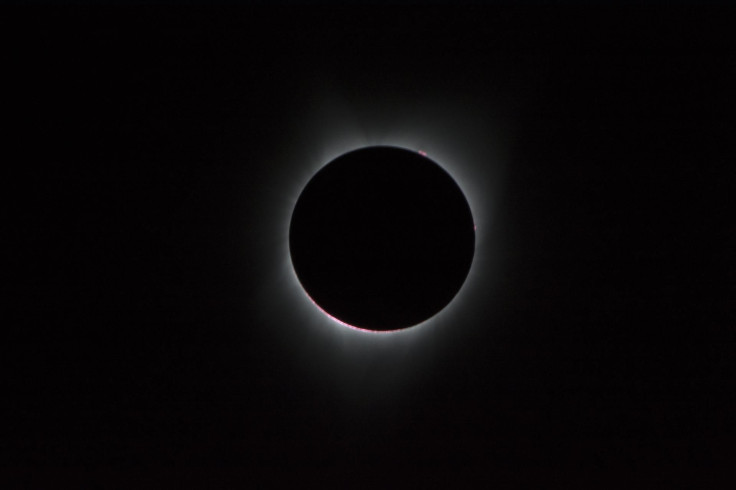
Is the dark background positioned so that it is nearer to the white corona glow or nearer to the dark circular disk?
the white corona glow

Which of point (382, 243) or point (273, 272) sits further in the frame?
point (273, 272)

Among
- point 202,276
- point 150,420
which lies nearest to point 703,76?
point 202,276

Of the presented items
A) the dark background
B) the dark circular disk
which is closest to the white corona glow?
the dark background

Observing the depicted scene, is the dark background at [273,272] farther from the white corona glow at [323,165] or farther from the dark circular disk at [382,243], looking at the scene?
the dark circular disk at [382,243]

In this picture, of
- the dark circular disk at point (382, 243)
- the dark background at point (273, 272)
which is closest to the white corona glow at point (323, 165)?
the dark background at point (273, 272)

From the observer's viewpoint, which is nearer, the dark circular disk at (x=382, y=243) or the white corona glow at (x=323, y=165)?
the dark circular disk at (x=382, y=243)

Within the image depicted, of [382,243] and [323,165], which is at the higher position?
[323,165]
